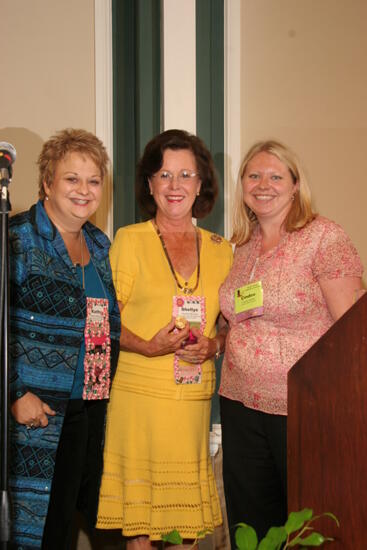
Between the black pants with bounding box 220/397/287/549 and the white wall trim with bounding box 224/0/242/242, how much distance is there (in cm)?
176

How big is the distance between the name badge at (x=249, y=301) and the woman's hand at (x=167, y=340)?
22cm

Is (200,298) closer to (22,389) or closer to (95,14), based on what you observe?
(22,389)

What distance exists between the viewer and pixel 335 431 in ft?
5.55

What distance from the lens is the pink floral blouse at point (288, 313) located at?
244cm

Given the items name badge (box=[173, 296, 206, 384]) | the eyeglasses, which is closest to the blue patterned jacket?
name badge (box=[173, 296, 206, 384])

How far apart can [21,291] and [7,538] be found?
3.60ft

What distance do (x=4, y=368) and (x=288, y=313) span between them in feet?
4.15

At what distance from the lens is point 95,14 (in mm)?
3844

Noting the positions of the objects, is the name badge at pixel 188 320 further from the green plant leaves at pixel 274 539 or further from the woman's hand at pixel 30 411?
the green plant leaves at pixel 274 539

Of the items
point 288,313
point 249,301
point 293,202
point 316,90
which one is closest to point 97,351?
point 249,301

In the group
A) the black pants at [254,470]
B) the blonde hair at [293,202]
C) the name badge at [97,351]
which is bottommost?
the black pants at [254,470]

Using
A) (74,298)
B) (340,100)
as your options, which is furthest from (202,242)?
(340,100)

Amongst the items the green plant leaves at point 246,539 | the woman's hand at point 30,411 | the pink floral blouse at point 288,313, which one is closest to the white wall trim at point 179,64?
the pink floral blouse at point 288,313

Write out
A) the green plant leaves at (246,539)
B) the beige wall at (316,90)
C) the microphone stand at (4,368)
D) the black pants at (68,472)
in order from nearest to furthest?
the green plant leaves at (246,539)
the microphone stand at (4,368)
the black pants at (68,472)
the beige wall at (316,90)
